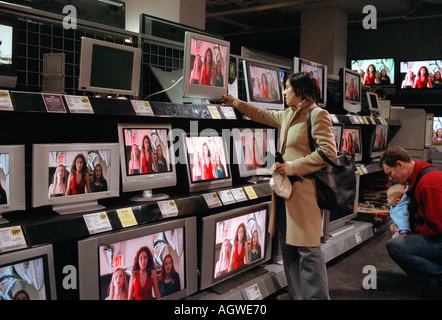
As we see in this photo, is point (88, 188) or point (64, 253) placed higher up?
point (88, 188)

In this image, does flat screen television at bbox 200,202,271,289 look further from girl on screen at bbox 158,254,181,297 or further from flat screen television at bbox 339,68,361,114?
flat screen television at bbox 339,68,361,114

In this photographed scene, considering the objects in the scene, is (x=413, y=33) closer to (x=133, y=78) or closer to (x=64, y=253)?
(x=133, y=78)

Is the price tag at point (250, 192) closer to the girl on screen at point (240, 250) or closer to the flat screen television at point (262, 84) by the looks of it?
the girl on screen at point (240, 250)

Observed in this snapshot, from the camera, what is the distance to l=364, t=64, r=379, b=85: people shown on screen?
885cm

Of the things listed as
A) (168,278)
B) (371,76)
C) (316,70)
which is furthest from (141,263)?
(371,76)

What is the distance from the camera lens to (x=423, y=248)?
3018 millimetres

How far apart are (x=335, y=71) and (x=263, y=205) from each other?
21.0 ft

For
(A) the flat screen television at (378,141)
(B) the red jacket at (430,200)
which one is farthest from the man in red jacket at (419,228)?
(A) the flat screen television at (378,141)

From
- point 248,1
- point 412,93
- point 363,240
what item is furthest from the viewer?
point 412,93

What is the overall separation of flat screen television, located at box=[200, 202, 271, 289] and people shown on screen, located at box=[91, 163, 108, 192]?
608 mm

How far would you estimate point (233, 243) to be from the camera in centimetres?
248

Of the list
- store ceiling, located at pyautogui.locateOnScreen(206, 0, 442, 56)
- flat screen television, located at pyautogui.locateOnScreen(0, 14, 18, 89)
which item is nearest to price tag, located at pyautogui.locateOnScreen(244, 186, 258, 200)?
flat screen television, located at pyautogui.locateOnScreen(0, 14, 18, 89)

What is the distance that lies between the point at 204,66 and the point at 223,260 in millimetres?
1139
